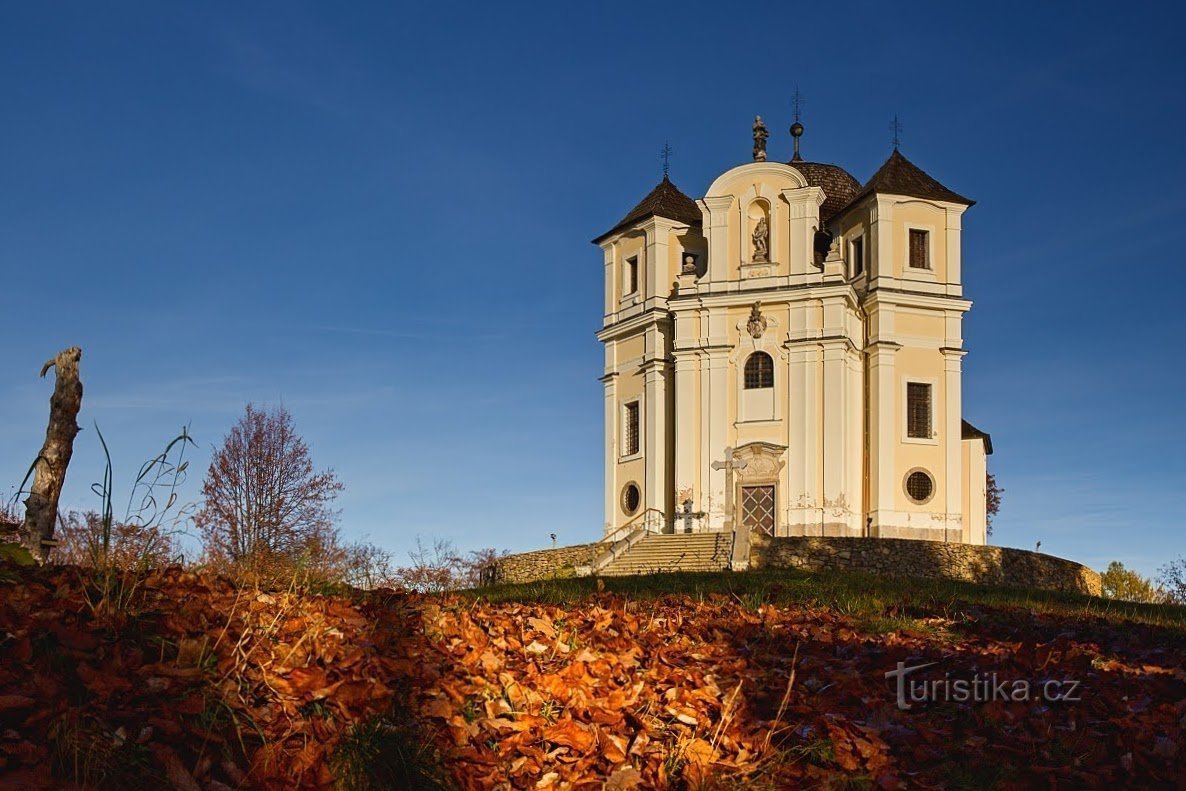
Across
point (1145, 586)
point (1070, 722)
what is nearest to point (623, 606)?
point (1070, 722)

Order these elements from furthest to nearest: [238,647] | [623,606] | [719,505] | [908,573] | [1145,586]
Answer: [719,505]
[1145,586]
[908,573]
[623,606]
[238,647]

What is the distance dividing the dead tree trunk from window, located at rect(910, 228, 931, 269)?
30.4m

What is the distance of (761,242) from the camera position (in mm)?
35625

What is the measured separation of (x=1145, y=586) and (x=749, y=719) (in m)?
28.8

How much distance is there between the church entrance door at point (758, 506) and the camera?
112 feet

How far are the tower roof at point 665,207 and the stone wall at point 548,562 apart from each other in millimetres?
11740

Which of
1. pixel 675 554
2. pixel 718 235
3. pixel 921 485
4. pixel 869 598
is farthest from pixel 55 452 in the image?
pixel 921 485

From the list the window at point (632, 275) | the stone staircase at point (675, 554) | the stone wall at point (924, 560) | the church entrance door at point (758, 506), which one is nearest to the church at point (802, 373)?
the church entrance door at point (758, 506)

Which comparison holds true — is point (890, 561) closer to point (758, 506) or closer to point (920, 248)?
point (758, 506)

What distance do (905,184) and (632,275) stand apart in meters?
8.93

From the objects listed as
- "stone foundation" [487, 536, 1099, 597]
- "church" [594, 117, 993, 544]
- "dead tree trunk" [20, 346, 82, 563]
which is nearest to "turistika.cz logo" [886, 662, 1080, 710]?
"dead tree trunk" [20, 346, 82, 563]

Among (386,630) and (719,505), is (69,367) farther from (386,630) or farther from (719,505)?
(719,505)

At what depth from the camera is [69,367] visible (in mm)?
8930

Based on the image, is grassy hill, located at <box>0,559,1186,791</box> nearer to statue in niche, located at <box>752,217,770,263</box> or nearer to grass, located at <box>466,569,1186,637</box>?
grass, located at <box>466,569,1186,637</box>
